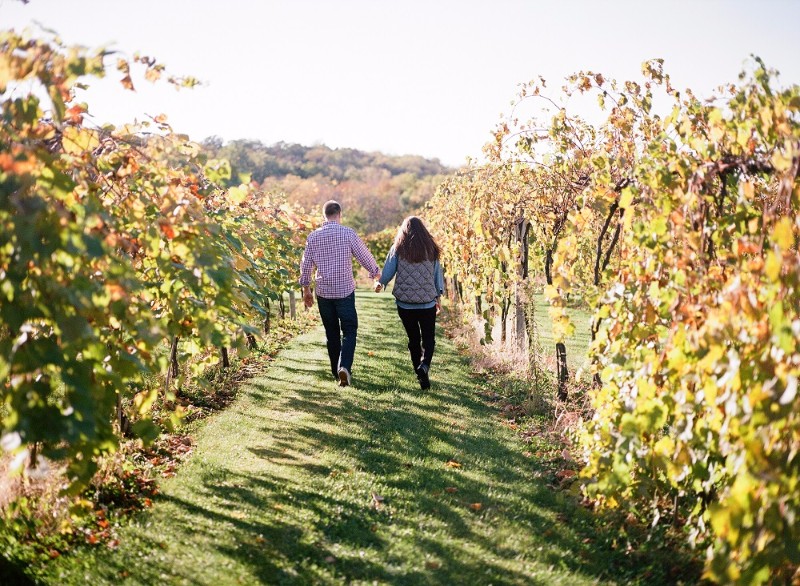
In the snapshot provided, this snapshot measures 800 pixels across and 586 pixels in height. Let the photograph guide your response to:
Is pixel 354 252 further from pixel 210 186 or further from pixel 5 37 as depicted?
pixel 5 37

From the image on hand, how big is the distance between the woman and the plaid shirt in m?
0.25

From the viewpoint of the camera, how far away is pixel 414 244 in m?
6.66

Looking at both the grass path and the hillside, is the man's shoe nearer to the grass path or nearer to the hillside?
the grass path

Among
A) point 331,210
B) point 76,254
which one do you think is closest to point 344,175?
point 331,210

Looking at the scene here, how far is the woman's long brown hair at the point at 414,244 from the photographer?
6.61m

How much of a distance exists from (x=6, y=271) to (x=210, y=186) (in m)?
1.71

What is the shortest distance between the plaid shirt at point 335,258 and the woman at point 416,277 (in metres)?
0.25

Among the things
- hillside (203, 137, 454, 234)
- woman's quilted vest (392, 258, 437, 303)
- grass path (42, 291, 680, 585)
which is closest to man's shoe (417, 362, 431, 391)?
grass path (42, 291, 680, 585)

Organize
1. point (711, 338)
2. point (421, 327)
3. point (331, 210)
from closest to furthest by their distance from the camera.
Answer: point (711, 338) → point (331, 210) → point (421, 327)

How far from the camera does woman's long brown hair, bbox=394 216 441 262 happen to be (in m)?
6.61

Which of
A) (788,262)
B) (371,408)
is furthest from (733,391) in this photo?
(371,408)

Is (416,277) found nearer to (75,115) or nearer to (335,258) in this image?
(335,258)

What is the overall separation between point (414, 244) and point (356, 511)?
335cm

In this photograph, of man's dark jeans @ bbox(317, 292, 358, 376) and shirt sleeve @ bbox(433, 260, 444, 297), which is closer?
man's dark jeans @ bbox(317, 292, 358, 376)
